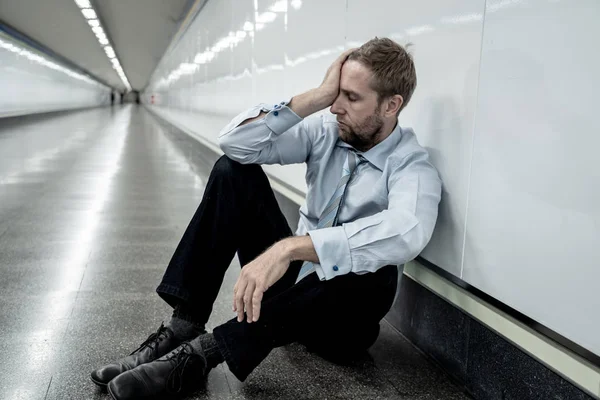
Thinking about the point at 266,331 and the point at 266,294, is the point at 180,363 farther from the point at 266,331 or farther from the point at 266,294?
the point at 266,294

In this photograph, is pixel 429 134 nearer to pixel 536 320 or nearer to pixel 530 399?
pixel 536 320

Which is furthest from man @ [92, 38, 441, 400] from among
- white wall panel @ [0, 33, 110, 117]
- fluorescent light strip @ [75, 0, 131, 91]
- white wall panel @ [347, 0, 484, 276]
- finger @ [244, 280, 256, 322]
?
white wall panel @ [0, 33, 110, 117]

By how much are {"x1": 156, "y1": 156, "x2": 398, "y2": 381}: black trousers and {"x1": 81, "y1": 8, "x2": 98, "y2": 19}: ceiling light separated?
16.7 m

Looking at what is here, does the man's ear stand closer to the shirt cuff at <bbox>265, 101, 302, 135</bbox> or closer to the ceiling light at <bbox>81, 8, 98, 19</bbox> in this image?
the shirt cuff at <bbox>265, 101, 302, 135</bbox>

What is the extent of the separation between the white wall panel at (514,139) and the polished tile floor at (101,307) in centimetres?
60

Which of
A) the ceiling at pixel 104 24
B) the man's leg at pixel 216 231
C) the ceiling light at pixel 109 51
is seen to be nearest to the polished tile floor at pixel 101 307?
the man's leg at pixel 216 231

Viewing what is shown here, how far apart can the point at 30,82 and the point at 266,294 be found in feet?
76.2

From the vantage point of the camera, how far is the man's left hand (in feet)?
6.09

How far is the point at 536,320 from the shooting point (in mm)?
1755

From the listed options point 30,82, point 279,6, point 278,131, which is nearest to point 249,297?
point 278,131

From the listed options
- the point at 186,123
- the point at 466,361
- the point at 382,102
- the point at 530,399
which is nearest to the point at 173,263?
the point at 382,102

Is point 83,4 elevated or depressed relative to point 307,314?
elevated

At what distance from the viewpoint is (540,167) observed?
1714mm

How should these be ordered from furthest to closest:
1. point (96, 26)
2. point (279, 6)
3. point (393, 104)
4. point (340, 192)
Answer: point (96, 26) → point (279, 6) → point (340, 192) → point (393, 104)
